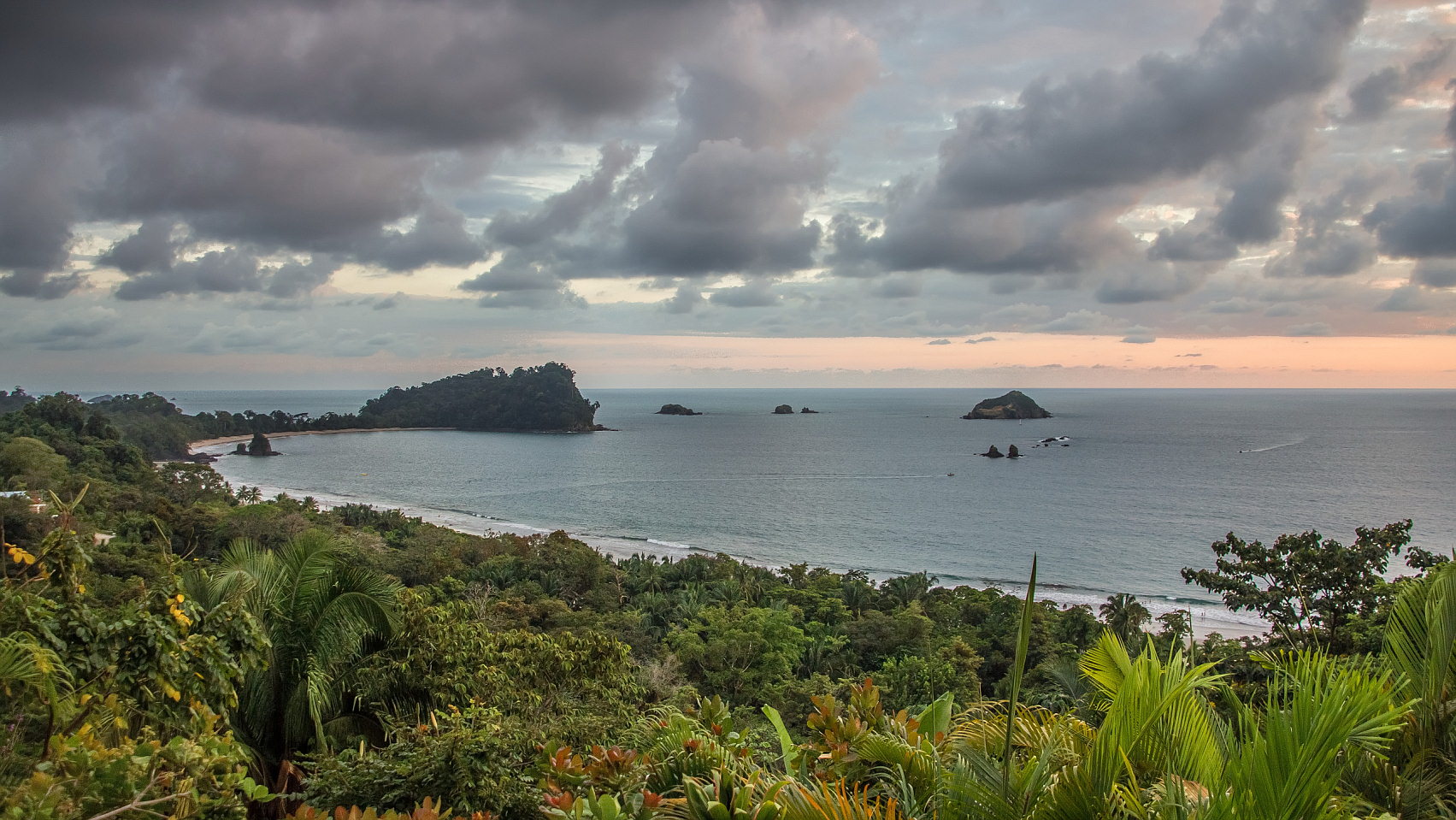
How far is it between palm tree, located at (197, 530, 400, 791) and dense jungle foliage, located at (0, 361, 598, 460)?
113 meters

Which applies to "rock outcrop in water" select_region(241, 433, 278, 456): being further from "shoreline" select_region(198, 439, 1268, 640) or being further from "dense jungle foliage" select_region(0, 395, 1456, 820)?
"dense jungle foliage" select_region(0, 395, 1456, 820)

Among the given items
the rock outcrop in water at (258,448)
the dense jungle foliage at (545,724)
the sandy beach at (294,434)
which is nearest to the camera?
the dense jungle foliage at (545,724)

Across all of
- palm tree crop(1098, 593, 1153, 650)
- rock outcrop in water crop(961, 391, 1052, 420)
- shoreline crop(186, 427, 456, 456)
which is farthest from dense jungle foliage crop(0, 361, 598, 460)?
palm tree crop(1098, 593, 1153, 650)

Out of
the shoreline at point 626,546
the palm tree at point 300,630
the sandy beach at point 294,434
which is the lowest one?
the shoreline at point 626,546

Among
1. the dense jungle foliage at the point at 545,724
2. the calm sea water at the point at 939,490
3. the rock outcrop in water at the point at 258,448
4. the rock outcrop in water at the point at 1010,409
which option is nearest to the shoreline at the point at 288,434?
the rock outcrop in water at the point at 258,448

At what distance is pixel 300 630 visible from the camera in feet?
22.5

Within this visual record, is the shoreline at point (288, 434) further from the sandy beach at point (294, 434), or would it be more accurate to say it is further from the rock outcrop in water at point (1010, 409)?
the rock outcrop in water at point (1010, 409)

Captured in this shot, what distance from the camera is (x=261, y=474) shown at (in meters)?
74.8

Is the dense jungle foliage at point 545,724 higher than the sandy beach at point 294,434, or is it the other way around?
the dense jungle foliage at point 545,724

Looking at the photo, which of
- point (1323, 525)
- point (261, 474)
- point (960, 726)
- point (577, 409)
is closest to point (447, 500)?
point (261, 474)

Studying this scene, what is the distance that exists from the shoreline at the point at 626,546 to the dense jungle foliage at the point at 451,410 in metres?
59.0

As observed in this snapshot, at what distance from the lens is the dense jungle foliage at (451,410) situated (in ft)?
362

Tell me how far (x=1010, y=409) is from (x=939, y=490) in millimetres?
89512

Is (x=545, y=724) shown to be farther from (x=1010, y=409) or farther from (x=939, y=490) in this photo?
(x=1010, y=409)
